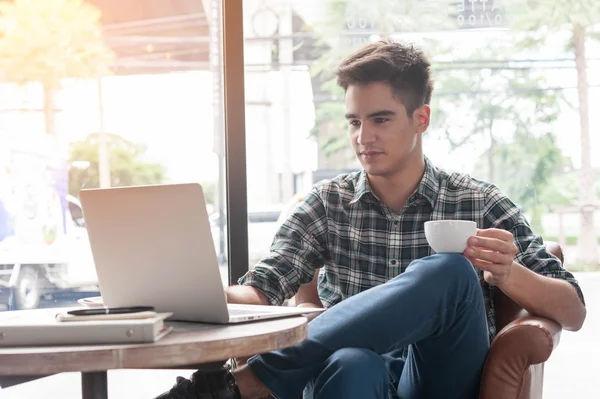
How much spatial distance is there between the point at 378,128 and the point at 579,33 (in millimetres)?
1411

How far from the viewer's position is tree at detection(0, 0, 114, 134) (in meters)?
2.80

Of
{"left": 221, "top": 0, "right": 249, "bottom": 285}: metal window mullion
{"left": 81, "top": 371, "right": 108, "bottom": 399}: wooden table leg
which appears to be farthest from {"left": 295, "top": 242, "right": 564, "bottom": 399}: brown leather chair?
{"left": 221, "top": 0, "right": 249, "bottom": 285}: metal window mullion

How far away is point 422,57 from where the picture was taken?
91.3 inches

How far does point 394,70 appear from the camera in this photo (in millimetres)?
2229

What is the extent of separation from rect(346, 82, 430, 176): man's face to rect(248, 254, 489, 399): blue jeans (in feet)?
1.85

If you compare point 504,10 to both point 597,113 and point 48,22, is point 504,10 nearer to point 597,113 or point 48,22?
point 597,113

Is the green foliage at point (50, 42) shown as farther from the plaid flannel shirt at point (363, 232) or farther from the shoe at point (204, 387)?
the shoe at point (204, 387)

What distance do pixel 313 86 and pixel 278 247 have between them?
1133mm

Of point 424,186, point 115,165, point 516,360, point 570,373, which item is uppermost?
point 115,165

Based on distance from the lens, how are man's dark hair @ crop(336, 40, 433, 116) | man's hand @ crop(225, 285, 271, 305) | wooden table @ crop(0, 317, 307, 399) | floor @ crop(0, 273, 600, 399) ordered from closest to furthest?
wooden table @ crop(0, 317, 307, 399) < man's hand @ crop(225, 285, 271, 305) < man's dark hair @ crop(336, 40, 433, 116) < floor @ crop(0, 273, 600, 399)

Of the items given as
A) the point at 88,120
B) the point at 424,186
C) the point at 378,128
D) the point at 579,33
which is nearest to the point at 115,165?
the point at 88,120

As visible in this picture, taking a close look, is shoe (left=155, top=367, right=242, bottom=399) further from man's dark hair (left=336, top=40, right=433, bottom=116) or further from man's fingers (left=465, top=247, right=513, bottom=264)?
man's dark hair (left=336, top=40, right=433, bottom=116)

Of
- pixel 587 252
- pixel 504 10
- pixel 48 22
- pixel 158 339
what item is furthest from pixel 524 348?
pixel 48 22

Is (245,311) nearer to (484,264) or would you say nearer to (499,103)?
(484,264)
